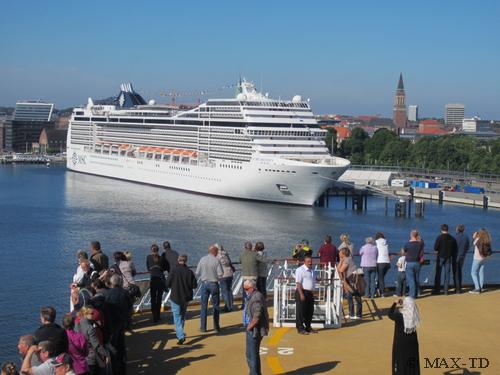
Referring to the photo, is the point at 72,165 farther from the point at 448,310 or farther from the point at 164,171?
the point at 448,310

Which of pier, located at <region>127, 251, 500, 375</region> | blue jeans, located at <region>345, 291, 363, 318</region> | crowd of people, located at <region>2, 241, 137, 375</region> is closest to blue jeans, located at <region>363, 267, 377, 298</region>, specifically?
pier, located at <region>127, 251, 500, 375</region>

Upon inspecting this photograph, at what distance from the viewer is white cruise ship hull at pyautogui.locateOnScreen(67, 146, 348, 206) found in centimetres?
5097

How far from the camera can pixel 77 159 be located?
86938mm

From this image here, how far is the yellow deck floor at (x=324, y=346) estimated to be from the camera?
27.3ft

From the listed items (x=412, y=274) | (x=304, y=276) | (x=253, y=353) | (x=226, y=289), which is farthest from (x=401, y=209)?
(x=253, y=353)

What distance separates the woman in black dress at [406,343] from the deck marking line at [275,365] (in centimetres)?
132

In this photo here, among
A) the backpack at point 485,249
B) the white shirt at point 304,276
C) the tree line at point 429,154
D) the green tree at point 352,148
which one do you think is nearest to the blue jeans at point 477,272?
the backpack at point 485,249

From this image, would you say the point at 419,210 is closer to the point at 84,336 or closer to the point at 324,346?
the point at 324,346

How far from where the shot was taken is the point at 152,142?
69.8 metres

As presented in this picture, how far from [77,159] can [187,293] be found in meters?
79.4

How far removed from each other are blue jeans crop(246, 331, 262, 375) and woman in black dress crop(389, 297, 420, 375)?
4.36 ft

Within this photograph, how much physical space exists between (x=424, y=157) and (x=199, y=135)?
47.9 m

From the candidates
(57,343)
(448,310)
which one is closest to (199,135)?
(448,310)

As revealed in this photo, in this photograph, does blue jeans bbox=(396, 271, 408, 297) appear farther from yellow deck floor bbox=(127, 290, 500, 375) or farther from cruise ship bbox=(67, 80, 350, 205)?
cruise ship bbox=(67, 80, 350, 205)
